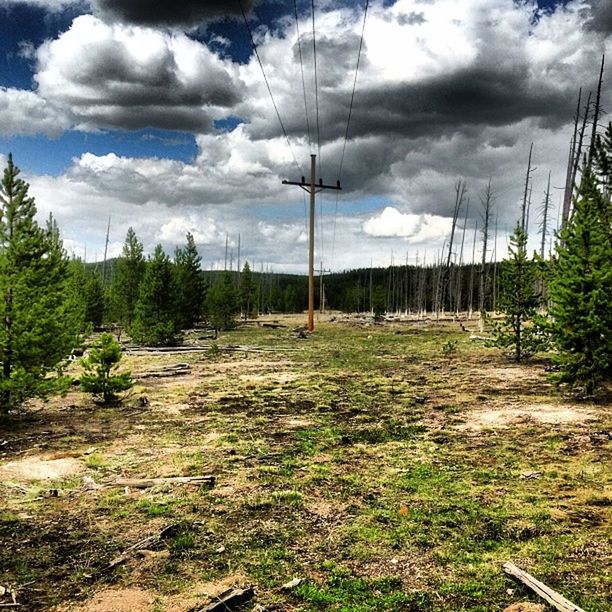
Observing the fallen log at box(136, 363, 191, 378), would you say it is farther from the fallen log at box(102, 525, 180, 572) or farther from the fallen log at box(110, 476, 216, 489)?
the fallen log at box(102, 525, 180, 572)

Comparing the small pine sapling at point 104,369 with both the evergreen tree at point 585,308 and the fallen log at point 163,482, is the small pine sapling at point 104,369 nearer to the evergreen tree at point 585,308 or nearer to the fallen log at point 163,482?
the fallen log at point 163,482

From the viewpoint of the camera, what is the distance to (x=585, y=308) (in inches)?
566

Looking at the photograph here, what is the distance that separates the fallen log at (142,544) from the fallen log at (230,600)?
1488 millimetres

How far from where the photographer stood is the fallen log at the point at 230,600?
4.87 meters

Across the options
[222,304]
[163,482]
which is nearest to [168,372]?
[163,482]

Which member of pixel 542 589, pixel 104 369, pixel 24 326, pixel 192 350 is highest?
pixel 24 326

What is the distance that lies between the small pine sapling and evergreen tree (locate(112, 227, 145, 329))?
26.4 meters

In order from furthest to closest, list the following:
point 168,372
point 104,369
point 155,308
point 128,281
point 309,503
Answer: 1. point 128,281
2. point 155,308
3. point 168,372
4. point 104,369
5. point 309,503

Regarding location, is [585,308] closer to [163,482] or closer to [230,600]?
[163,482]

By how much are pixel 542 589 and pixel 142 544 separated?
4668 millimetres

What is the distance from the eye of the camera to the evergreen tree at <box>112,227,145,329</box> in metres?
42.9

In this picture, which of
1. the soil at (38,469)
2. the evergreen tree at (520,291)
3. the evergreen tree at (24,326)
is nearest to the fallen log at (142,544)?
the soil at (38,469)

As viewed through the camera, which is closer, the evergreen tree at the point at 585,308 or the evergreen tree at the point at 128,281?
the evergreen tree at the point at 585,308

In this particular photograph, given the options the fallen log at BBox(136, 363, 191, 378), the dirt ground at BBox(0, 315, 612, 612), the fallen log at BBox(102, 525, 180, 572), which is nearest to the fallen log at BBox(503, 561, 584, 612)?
the dirt ground at BBox(0, 315, 612, 612)
